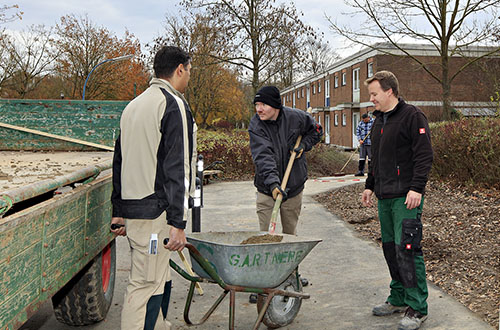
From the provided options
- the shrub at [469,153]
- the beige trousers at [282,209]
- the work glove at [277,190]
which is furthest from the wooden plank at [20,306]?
the shrub at [469,153]

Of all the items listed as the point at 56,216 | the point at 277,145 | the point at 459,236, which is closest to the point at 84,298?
the point at 56,216

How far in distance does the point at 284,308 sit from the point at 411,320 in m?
0.99

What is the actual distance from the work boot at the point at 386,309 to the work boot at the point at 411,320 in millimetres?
262

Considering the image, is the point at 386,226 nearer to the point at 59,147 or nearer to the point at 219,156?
the point at 59,147

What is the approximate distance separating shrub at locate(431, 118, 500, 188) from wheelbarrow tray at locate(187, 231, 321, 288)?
688cm

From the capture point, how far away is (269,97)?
4.11 meters

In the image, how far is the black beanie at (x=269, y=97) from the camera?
408cm

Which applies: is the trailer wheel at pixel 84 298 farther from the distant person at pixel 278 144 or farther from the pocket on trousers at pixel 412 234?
the pocket on trousers at pixel 412 234

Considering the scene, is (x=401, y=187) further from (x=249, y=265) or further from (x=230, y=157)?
(x=230, y=157)

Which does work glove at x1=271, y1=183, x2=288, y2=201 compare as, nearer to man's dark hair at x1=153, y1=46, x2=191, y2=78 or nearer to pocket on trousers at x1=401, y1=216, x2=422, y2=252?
pocket on trousers at x1=401, y1=216, x2=422, y2=252

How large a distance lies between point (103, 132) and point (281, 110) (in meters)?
1.98

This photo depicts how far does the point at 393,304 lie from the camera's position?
12.8 ft

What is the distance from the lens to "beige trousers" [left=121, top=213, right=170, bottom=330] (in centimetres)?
271

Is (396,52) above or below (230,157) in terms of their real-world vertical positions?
above
